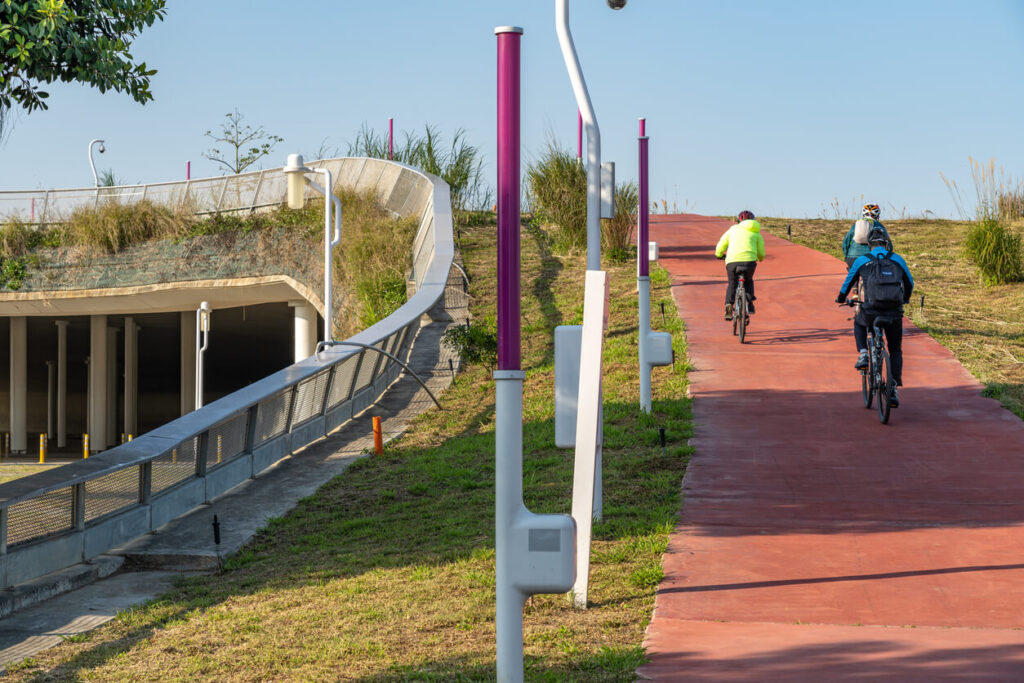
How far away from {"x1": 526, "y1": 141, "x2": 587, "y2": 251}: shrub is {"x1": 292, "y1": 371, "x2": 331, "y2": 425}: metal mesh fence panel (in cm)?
1162

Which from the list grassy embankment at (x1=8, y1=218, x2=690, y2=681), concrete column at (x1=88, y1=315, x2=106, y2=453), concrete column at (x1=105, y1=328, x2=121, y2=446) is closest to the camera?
grassy embankment at (x1=8, y1=218, x2=690, y2=681)

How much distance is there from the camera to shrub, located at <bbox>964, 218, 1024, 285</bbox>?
20297 mm

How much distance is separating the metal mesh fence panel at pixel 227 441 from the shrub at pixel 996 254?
1502cm

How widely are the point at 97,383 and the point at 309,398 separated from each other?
92.1 feet

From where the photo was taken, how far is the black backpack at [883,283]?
1059 centimetres

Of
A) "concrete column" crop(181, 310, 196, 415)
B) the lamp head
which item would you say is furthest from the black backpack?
"concrete column" crop(181, 310, 196, 415)

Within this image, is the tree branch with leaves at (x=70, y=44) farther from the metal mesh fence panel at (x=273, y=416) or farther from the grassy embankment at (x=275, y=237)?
the grassy embankment at (x=275, y=237)

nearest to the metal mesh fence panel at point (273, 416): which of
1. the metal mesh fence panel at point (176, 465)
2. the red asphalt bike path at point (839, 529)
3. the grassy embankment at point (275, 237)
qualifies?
the metal mesh fence panel at point (176, 465)

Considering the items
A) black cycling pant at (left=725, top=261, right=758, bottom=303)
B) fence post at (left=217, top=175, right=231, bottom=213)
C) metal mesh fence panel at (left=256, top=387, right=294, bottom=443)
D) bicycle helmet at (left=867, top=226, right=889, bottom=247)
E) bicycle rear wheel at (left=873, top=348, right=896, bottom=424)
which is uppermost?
fence post at (left=217, top=175, right=231, bottom=213)

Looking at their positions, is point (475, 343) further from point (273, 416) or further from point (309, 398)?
point (273, 416)

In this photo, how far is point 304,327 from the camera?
30.7 meters

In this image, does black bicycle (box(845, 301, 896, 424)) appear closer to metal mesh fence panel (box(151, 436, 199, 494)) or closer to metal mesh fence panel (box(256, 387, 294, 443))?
metal mesh fence panel (box(256, 387, 294, 443))

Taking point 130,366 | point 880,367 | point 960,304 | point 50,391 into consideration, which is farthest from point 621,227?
point 50,391

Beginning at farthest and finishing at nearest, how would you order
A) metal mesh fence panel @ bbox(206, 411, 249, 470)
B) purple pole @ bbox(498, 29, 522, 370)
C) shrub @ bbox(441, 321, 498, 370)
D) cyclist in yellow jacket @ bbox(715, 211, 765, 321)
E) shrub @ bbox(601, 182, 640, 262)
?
shrub @ bbox(601, 182, 640, 262) < shrub @ bbox(441, 321, 498, 370) < cyclist in yellow jacket @ bbox(715, 211, 765, 321) < metal mesh fence panel @ bbox(206, 411, 249, 470) < purple pole @ bbox(498, 29, 522, 370)
